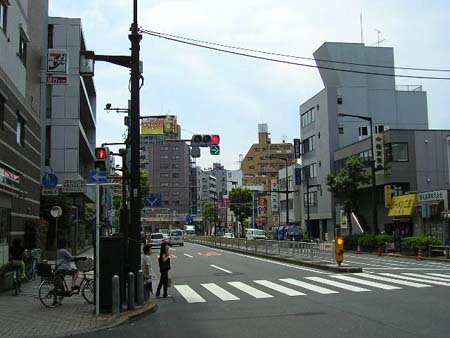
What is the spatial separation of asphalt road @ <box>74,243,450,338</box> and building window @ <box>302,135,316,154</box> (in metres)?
49.6

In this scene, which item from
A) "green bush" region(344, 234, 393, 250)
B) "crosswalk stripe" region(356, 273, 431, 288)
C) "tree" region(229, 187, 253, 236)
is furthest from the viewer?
"tree" region(229, 187, 253, 236)

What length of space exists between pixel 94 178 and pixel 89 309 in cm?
317

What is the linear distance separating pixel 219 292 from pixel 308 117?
57.6 metres

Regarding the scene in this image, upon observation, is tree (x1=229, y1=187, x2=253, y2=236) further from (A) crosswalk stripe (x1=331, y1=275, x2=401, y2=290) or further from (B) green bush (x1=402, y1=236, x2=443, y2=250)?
(A) crosswalk stripe (x1=331, y1=275, x2=401, y2=290)

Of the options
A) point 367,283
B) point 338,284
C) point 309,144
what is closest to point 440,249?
point 367,283

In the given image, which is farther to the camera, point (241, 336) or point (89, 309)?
point (89, 309)

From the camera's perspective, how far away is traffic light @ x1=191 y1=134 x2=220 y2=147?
79.4 ft

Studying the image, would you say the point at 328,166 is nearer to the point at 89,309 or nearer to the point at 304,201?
the point at 304,201

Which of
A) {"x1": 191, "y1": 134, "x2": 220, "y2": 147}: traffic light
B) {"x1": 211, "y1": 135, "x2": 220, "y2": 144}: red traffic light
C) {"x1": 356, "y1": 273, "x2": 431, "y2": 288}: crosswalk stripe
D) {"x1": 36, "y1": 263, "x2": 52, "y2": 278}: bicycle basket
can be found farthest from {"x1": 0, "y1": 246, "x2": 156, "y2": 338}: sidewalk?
{"x1": 211, "y1": 135, "x2": 220, "y2": 144}: red traffic light

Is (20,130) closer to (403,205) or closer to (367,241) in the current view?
(367,241)

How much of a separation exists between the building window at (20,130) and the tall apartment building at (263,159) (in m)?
120

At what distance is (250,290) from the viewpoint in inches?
690

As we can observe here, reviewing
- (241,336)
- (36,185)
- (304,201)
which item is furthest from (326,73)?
(241,336)

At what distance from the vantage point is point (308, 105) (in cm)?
7262
